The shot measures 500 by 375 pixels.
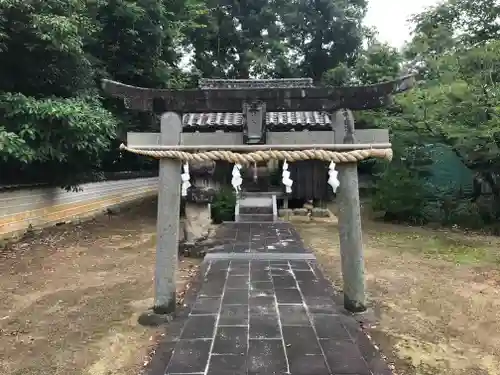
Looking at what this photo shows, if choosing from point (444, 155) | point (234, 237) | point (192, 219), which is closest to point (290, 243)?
point (234, 237)

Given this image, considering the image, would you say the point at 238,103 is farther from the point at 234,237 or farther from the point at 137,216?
the point at 137,216

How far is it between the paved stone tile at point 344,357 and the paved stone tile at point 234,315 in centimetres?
99

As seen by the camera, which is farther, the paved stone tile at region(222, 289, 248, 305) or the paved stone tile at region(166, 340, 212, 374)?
the paved stone tile at region(222, 289, 248, 305)

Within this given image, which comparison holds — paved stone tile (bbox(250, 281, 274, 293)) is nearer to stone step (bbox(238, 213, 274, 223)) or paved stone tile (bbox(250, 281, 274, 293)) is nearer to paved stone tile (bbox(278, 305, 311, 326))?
paved stone tile (bbox(278, 305, 311, 326))

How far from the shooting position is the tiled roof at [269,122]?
11.9m

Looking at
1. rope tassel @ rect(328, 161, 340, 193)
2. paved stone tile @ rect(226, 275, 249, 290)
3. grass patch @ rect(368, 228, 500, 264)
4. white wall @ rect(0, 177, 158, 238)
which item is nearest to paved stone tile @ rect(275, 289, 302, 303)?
paved stone tile @ rect(226, 275, 249, 290)

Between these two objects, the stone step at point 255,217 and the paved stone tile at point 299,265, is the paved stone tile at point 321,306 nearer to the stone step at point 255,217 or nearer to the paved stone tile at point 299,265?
the paved stone tile at point 299,265

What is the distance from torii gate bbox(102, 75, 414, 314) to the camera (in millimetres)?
4625

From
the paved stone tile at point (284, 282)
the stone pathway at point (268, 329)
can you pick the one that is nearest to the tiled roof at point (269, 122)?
the stone pathway at point (268, 329)

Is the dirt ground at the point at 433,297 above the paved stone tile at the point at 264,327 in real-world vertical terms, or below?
below

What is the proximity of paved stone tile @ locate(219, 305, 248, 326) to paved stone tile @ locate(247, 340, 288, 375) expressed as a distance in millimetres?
520

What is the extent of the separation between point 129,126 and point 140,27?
3.03m

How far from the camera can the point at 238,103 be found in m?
4.74

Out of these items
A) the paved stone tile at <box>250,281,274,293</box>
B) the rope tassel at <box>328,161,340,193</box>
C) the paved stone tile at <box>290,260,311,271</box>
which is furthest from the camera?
the paved stone tile at <box>290,260,311,271</box>
